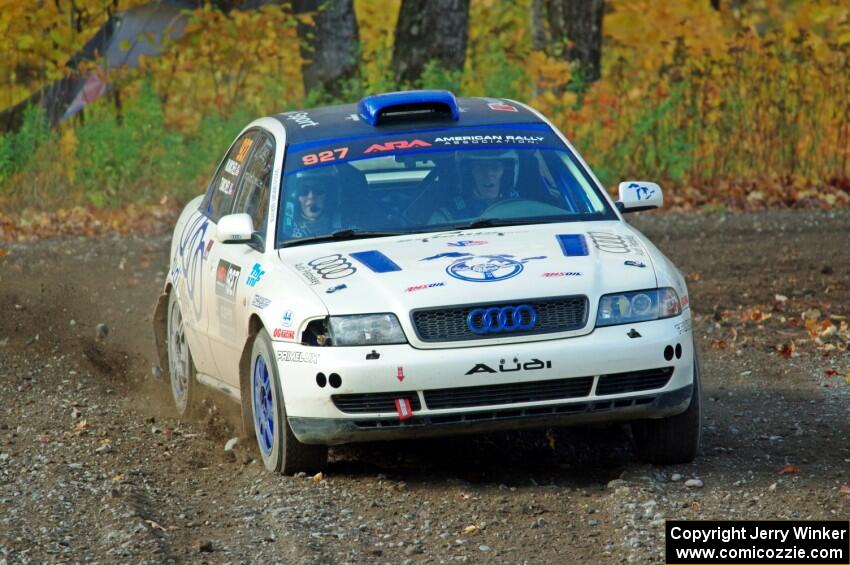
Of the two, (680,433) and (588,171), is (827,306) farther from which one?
(680,433)

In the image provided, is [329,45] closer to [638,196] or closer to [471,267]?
[638,196]

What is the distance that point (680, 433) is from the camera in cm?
735

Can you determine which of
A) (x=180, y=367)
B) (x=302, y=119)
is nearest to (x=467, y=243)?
(x=302, y=119)

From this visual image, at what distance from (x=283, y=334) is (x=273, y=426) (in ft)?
1.76

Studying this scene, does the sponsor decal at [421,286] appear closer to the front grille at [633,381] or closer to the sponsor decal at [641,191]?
the front grille at [633,381]

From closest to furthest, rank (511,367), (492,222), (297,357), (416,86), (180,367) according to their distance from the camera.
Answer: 1. (511,367)
2. (297,357)
3. (492,222)
4. (180,367)
5. (416,86)

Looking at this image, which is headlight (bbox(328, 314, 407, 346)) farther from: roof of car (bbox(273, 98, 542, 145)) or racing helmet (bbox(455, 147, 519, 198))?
roof of car (bbox(273, 98, 542, 145))

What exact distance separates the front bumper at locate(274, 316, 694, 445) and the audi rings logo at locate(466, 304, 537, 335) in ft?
0.26

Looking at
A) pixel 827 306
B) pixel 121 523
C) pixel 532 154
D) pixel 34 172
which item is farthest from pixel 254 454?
pixel 34 172

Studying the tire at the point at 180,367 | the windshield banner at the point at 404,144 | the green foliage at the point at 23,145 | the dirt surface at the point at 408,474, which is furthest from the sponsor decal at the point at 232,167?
the green foliage at the point at 23,145

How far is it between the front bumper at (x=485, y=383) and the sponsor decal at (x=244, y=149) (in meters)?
2.42

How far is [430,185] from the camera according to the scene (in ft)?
27.1

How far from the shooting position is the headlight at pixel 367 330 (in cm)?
691

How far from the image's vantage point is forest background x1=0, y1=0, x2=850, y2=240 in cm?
1848
